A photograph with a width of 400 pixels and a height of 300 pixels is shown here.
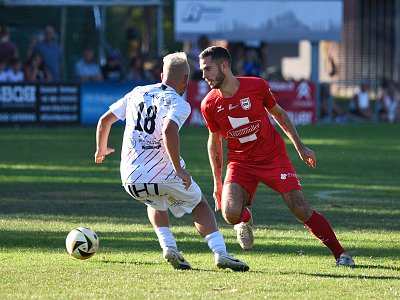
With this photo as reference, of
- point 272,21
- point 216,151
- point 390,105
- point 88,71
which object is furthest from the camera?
point 272,21

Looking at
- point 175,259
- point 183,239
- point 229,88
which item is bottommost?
point 183,239

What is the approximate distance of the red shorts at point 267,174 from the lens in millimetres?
9094

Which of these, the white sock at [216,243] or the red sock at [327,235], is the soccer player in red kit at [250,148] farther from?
the white sock at [216,243]

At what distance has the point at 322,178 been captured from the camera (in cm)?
1695

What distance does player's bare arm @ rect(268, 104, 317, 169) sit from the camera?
898 cm

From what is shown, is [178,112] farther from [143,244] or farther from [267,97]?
[143,244]

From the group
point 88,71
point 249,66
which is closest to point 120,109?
point 88,71

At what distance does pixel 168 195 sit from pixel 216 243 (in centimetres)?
55

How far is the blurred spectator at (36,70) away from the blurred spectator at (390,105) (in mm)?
10667

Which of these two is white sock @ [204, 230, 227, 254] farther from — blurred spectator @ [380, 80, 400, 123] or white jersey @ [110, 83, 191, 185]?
blurred spectator @ [380, 80, 400, 123]

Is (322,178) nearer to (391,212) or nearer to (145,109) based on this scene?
(391,212)

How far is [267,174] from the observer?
918 centimetres

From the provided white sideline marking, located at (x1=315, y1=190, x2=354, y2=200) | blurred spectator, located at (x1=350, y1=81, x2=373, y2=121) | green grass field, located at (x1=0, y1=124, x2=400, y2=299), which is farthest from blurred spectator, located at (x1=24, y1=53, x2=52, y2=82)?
white sideline marking, located at (x1=315, y1=190, x2=354, y2=200)

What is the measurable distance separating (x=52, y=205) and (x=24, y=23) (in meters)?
25.1
